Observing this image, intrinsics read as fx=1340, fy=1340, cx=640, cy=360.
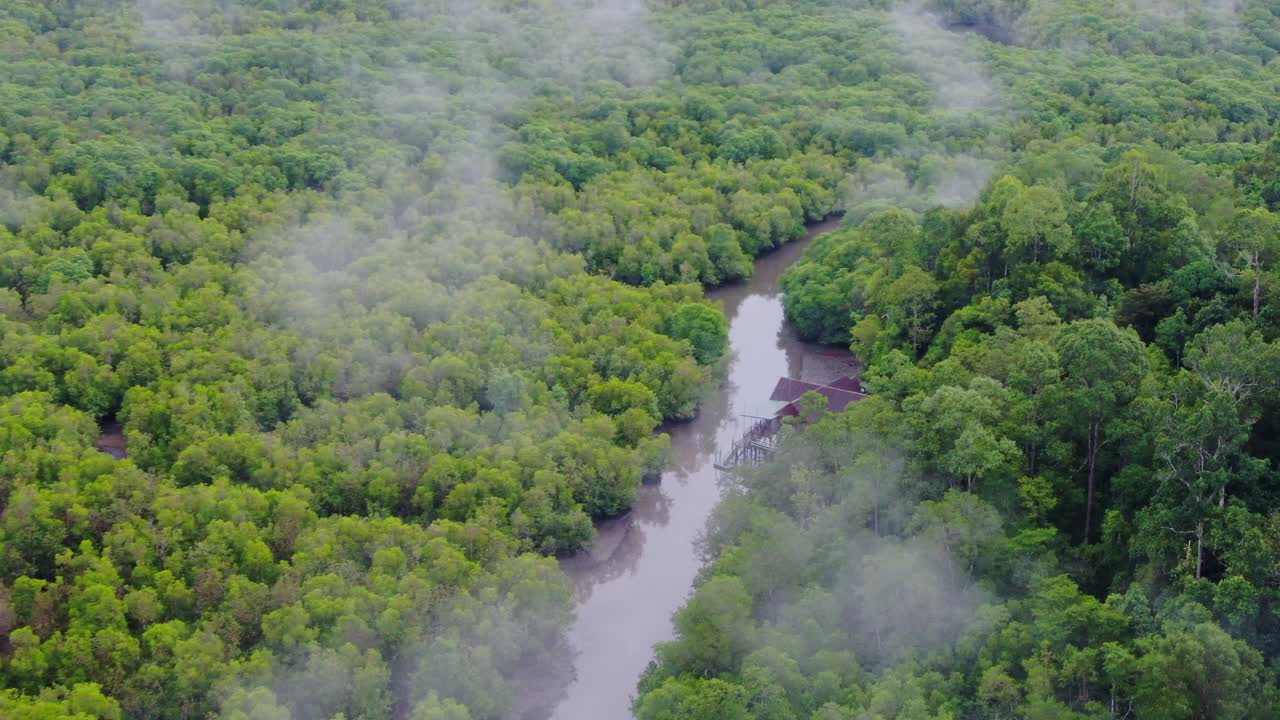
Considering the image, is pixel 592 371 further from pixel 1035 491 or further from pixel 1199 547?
pixel 1199 547

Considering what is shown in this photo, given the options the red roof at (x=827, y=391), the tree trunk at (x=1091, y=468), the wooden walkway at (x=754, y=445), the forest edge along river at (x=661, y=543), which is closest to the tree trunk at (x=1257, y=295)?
the tree trunk at (x=1091, y=468)

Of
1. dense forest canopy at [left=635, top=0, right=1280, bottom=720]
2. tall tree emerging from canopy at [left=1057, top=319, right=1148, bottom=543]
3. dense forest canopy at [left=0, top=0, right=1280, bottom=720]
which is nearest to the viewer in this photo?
dense forest canopy at [left=635, top=0, right=1280, bottom=720]

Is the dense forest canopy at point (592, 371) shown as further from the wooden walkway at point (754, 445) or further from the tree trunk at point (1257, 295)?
the wooden walkway at point (754, 445)

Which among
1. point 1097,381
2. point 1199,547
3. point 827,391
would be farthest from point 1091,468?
point 827,391

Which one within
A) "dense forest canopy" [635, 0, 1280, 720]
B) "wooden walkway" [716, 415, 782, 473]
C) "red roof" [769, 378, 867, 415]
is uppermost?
"dense forest canopy" [635, 0, 1280, 720]

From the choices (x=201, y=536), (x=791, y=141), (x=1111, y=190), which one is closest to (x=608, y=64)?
(x=791, y=141)

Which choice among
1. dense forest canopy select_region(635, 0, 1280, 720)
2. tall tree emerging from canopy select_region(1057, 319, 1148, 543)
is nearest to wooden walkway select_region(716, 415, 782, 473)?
dense forest canopy select_region(635, 0, 1280, 720)

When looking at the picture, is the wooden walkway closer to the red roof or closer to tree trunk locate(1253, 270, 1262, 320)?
the red roof
